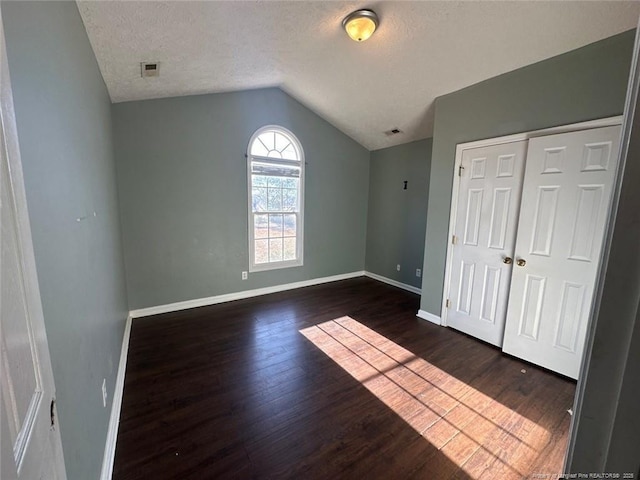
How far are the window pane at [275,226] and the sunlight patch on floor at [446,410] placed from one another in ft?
A: 6.29

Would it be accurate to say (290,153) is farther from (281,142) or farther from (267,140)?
(267,140)

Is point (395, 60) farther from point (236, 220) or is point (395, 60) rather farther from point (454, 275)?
point (236, 220)

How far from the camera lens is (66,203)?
110 centimetres

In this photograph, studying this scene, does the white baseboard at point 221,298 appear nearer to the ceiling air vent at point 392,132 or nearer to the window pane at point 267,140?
the window pane at point 267,140

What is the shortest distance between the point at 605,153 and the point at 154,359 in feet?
13.2

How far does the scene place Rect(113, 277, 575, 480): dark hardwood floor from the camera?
1503mm

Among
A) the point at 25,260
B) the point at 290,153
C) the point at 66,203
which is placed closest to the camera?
the point at 25,260

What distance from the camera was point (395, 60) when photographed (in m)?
2.66

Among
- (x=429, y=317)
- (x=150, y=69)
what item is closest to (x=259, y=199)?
(x=150, y=69)

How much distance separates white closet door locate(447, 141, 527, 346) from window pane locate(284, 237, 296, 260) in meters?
2.38

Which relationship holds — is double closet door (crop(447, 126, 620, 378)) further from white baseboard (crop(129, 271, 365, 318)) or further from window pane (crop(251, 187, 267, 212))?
window pane (crop(251, 187, 267, 212))

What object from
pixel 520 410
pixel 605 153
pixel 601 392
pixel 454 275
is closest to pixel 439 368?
pixel 520 410

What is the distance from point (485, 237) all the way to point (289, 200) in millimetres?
2715

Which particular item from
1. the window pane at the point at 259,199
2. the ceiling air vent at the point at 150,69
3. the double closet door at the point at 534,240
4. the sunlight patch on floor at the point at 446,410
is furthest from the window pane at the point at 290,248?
the ceiling air vent at the point at 150,69
